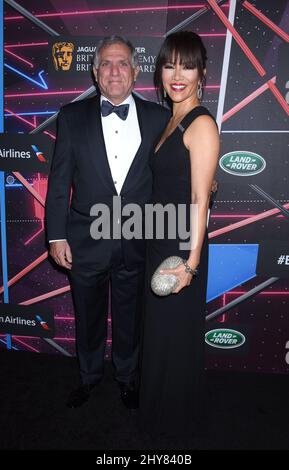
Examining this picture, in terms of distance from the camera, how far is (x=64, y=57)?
2.29m

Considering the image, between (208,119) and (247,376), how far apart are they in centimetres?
198

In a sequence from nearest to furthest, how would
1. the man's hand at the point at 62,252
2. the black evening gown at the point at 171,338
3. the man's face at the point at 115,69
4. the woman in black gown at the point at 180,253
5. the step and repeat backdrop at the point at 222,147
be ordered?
the woman in black gown at the point at 180,253 < the black evening gown at the point at 171,338 < the man's face at the point at 115,69 < the man's hand at the point at 62,252 < the step and repeat backdrop at the point at 222,147

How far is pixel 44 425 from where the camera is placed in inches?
84.7

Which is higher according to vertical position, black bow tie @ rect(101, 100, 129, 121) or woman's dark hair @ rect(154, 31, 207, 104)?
woman's dark hair @ rect(154, 31, 207, 104)

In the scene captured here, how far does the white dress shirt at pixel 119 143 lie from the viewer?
1.98 m

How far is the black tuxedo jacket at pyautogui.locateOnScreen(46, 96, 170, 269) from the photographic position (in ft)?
6.45

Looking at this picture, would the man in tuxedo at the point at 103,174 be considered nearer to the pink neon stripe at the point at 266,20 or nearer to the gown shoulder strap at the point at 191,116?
the gown shoulder strap at the point at 191,116

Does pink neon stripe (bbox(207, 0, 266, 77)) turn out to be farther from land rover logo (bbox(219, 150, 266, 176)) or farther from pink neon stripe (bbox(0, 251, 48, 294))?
pink neon stripe (bbox(0, 251, 48, 294))

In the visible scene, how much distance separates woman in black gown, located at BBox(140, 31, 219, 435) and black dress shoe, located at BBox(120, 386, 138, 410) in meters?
0.19

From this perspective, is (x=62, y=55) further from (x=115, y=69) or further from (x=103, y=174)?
(x=103, y=174)

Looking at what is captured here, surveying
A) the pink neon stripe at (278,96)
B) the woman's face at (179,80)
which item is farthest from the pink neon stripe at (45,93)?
the pink neon stripe at (278,96)

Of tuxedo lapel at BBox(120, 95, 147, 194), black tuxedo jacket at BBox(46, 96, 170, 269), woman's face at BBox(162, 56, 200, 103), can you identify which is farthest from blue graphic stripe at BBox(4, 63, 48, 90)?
woman's face at BBox(162, 56, 200, 103)

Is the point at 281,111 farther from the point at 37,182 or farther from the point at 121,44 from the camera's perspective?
the point at 37,182

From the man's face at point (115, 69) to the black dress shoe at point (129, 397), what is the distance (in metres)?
1.78
